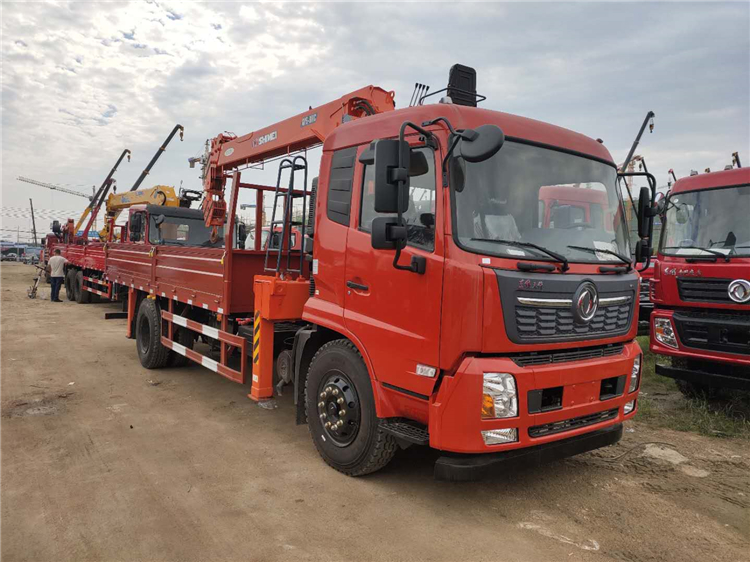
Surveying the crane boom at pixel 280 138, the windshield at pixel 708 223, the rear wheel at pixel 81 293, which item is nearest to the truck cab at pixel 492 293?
the crane boom at pixel 280 138

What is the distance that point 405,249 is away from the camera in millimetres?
3299

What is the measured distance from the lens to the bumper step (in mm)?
3166

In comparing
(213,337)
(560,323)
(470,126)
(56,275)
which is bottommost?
(56,275)

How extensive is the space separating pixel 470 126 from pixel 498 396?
1.65 m

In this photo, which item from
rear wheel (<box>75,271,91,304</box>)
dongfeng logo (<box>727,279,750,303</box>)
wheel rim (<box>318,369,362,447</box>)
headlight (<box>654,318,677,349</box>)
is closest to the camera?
wheel rim (<box>318,369,362,447</box>)

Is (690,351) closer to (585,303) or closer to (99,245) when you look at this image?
(585,303)

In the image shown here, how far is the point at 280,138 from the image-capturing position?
5.24 meters

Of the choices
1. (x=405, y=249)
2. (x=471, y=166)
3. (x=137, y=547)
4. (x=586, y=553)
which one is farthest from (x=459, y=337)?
(x=137, y=547)

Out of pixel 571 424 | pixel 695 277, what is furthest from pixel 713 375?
pixel 571 424

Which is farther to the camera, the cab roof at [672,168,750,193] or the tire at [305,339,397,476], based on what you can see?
the cab roof at [672,168,750,193]

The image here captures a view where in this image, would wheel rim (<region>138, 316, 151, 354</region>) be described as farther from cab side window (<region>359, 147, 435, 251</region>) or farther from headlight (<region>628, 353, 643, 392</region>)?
headlight (<region>628, 353, 643, 392</region>)

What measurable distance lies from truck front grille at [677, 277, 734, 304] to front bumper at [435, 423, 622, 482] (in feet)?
9.55

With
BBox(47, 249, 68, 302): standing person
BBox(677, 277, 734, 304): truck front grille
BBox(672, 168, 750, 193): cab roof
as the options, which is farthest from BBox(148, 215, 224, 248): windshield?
BBox(677, 277, 734, 304): truck front grille

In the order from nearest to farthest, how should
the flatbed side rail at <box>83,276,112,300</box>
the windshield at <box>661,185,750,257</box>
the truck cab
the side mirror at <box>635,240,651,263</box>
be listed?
1. the truck cab
2. the side mirror at <box>635,240,651,263</box>
3. the windshield at <box>661,185,750,257</box>
4. the flatbed side rail at <box>83,276,112,300</box>
